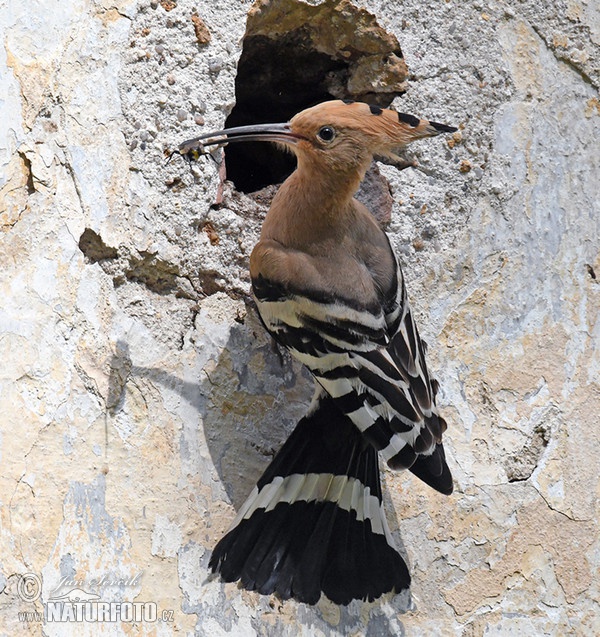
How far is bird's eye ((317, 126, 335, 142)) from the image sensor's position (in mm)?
2016

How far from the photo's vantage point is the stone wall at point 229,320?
1.70m

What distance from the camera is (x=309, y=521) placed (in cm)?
194

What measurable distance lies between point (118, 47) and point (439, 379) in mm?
909

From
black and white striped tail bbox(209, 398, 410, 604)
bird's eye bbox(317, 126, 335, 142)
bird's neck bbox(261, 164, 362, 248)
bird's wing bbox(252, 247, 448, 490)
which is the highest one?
bird's eye bbox(317, 126, 335, 142)

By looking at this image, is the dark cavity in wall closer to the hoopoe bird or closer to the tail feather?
the hoopoe bird

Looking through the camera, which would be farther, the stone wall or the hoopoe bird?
the hoopoe bird

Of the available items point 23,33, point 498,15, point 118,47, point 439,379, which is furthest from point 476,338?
point 23,33

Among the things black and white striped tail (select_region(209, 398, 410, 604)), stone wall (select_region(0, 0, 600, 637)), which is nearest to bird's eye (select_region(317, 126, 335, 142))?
stone wall (select_region(0, 0, 600, 637))

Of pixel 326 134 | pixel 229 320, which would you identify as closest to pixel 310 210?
pixel 326 134

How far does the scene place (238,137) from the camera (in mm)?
1987

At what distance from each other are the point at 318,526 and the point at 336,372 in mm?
296

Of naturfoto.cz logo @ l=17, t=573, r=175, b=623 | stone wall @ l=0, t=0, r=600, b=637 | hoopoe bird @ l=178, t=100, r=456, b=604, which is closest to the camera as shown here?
naturfoto.cz logo @ l=17, t=573, r=175, b=623

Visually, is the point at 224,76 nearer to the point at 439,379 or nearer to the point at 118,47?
the point at 118,47

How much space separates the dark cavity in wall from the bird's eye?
0.32 metres
